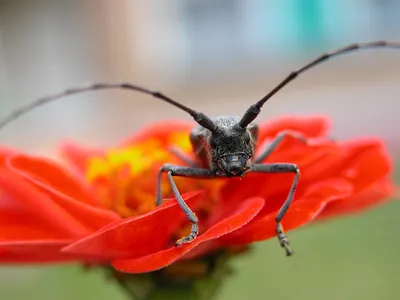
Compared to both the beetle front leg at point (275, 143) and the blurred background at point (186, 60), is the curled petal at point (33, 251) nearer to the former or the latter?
the beetle front leg at point (275, 143)

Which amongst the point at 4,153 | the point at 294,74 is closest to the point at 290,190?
the point at 294,74

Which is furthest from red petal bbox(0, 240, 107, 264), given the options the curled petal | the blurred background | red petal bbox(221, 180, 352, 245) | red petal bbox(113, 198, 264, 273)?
the blurred background

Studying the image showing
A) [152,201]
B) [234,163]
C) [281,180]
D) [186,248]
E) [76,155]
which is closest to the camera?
[186,248]

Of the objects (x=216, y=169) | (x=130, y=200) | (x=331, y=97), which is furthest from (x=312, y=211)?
(x=331, y=97)

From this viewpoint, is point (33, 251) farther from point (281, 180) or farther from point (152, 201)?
point (281, 180)

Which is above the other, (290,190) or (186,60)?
(290,190)

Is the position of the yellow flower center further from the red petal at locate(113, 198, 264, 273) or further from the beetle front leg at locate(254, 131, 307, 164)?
the red petal at locate(113, 198, 264, 273)
